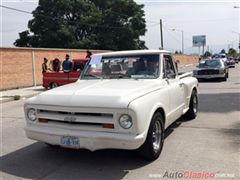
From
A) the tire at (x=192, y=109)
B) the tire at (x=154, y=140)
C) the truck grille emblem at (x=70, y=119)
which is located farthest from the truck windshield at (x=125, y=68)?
the tire at (x=192, y=109)

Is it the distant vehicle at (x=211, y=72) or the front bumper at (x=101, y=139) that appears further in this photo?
the distant vehicle at (x=211, y=72)

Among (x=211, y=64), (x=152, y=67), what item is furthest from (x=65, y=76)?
(x=152, y=67)

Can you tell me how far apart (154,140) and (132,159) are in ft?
1.49

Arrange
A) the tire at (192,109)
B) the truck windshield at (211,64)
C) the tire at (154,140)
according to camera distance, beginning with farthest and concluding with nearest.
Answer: the truck windshield at (211,64)
the tire at (192,109)
the tire at (154,140)

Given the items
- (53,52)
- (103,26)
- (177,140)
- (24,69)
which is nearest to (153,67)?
(177,140)

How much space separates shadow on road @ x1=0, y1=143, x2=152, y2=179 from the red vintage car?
11.2 m

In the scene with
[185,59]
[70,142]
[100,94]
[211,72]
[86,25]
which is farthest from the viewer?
[185,59]

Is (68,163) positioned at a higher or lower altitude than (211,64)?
lower

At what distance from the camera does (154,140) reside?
19.0 feet

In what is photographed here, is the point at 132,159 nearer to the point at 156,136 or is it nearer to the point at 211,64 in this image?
the point at 156,136

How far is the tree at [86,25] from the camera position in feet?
164

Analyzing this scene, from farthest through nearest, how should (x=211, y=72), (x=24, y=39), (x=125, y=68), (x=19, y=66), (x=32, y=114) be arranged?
1. (x=24, y=39)
2. (x=19, y=66)
3. (x=211, y=72)
4. (x=125, y=68)
5. (x=32, y=114)

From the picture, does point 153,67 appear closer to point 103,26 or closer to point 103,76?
point 103,76

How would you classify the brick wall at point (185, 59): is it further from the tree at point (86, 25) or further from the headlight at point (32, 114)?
the headlight at point (32, 114)
